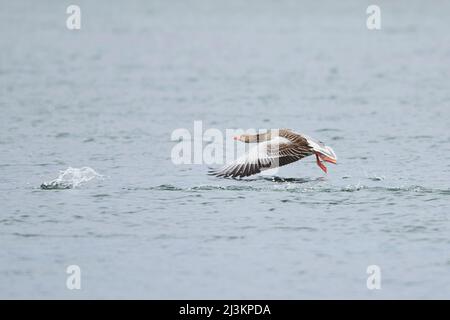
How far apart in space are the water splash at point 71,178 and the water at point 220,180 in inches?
2.8

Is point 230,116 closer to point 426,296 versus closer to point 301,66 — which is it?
point 301,66

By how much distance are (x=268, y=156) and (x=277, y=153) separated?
0.16 meters

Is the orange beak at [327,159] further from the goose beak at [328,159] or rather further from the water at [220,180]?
the water at [220,180]

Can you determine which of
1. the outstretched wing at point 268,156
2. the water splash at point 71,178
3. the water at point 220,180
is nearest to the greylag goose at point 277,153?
the outstretched wing at point 268,156

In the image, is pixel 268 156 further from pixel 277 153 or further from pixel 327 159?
pixel 327 159

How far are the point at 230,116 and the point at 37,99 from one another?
511 cm

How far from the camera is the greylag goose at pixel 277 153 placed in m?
15.2

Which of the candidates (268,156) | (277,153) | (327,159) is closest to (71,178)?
(268,156)

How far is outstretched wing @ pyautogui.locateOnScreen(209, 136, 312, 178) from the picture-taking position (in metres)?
15.2

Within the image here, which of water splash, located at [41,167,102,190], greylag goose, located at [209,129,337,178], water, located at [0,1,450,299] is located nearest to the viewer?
water, located at [0,1,450,299]

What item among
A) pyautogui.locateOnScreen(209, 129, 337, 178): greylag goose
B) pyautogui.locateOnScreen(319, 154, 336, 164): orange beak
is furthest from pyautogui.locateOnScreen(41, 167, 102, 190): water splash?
pyautogui.locateOnScreen(319, 154, 336, 164): orange beak

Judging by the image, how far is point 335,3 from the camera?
56750 mm

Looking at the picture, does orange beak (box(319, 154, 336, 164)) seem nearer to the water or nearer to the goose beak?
the goose beak
